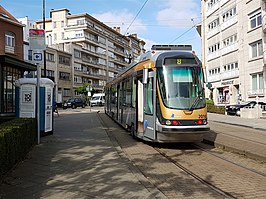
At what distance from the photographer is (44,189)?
5793 millimetres

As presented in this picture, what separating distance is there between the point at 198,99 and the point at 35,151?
5.41m

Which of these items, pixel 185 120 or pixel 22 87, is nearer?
pixel 185 120

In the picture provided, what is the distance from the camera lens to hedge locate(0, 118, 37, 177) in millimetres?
6102

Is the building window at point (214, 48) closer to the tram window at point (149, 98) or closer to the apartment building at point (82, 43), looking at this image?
the apartment building at point (82, 43)

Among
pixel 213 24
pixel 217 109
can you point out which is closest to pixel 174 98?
pixel 217 109

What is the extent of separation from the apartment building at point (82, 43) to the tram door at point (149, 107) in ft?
178

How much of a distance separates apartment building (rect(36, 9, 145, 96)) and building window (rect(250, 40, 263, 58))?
3678 centimetres

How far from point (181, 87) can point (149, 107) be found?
4.44ft

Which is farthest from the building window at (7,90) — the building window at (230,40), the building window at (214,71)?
the building window at (214,71)

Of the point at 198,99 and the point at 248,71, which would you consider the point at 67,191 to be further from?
the point at 248,71

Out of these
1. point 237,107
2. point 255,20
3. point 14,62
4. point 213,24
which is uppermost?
point 213,24

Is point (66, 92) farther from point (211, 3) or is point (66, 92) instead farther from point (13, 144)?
point (13, 144)

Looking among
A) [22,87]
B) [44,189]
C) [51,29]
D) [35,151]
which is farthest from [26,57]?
[44,189]

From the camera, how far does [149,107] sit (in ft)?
35.0
